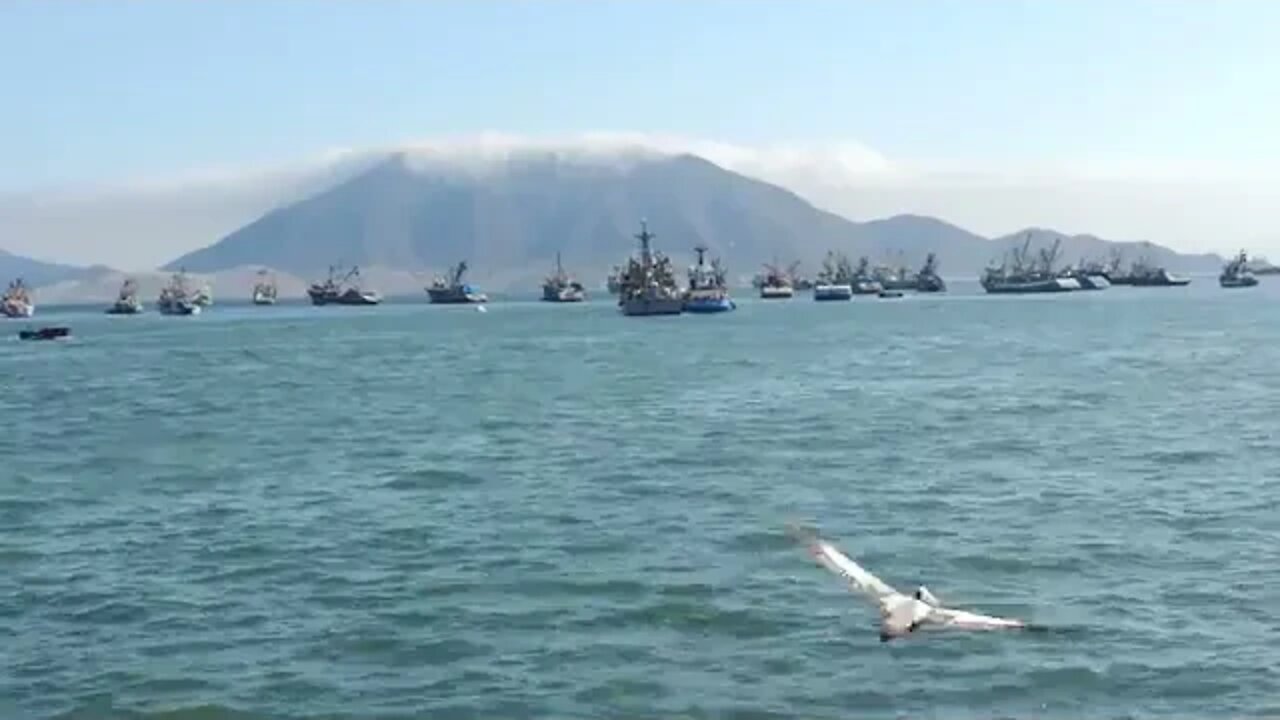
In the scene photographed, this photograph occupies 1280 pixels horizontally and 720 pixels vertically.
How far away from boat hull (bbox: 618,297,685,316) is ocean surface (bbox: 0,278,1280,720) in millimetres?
101183

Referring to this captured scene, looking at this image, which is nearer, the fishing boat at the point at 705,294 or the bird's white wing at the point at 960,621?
the bird's white wing at the point at 960,621

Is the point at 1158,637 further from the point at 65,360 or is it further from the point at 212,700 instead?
the point at 65,360

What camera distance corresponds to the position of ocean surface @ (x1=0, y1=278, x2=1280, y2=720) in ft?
54.0

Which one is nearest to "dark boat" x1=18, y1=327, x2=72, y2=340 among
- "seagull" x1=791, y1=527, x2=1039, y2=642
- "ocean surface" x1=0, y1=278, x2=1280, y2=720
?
"ocean surface" x1=0, y1=278, x2=1280, y2=720

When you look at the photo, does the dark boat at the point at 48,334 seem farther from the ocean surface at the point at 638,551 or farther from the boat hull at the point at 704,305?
the ocean surface at the point at 638,551

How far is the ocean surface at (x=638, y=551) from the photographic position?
1645cm

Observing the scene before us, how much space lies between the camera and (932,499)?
28812 mm

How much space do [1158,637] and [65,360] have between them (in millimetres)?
84090

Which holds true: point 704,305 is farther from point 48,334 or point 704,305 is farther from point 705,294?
point 48,334

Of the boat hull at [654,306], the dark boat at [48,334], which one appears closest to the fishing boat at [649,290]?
the boat hull at [654,306]

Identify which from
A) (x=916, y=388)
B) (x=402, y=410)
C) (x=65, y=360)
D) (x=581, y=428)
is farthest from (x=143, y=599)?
(x=65, y=360)


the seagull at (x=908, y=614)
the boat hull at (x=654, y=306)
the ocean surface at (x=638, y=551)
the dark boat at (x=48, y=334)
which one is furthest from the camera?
the boat hull at (x=654, y=306)

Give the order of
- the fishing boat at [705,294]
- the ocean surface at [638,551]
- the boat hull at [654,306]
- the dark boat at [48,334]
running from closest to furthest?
1. the ocean surface at [638,551]
2. the dark boat at [48,334]
3. the boat hull at [654,306]
4. the fishing boat at [705,294]

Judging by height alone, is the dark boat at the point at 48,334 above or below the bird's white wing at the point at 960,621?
below
